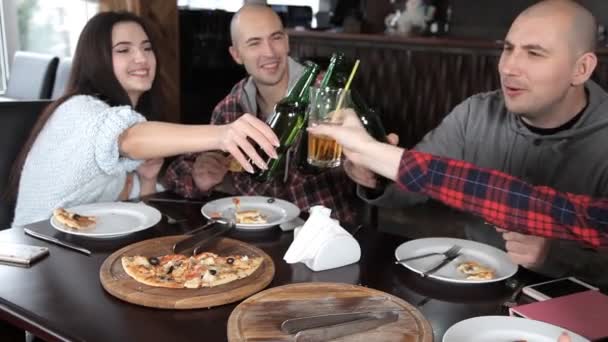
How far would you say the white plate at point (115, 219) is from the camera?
59.9 inches

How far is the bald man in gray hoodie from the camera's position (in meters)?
1.73

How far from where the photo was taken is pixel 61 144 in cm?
182

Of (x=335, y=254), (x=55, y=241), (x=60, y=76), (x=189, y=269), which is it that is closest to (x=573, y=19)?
(x=335, y=254)

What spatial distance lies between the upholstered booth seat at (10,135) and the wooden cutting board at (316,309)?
131 centimetres

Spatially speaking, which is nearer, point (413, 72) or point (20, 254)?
point (20, 254)

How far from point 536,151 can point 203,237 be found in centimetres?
111

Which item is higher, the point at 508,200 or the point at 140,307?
the point at 508,200

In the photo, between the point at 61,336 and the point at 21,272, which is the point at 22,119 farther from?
the point at 61,336

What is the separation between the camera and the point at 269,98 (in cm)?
250

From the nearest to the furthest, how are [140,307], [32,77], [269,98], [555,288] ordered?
[140,307] → [555,288] → [269,98] → [32,77]

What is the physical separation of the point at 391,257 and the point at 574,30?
90cm

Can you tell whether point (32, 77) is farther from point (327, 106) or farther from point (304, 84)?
point (327, 106)

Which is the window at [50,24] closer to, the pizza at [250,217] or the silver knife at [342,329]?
the pizza at [250,217]

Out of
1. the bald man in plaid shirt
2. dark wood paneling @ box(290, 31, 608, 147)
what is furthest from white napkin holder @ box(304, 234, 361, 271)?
dark wood paneling @ box(290, 31, 608, 147)
